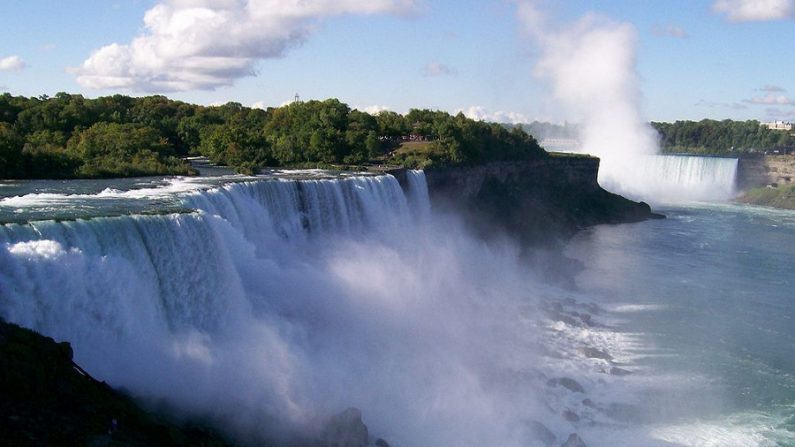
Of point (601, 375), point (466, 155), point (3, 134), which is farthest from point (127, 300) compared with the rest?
point (466, 155)

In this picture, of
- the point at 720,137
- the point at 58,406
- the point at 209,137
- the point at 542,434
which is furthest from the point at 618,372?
the point at 720,137

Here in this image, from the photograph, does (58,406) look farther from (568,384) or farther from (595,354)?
A: (595,354)

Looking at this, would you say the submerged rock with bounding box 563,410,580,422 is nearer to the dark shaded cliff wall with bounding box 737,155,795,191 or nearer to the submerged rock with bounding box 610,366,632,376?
the submerged rock with bounding box 610,366,632,376

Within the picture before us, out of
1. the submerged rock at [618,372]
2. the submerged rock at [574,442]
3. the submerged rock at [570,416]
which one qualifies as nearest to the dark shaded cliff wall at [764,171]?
the submerged rock at [618,372]

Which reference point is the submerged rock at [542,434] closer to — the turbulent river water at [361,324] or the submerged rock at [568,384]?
the turbulent river water at [361,324]

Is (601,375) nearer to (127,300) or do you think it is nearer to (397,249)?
(397,249)

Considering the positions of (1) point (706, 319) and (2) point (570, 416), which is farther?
(1) point (706, 319)
